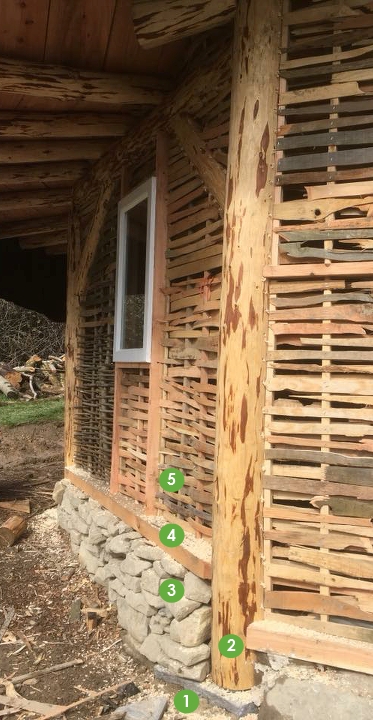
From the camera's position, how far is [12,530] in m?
5.59

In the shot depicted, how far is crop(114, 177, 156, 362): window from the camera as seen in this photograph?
13.2ft

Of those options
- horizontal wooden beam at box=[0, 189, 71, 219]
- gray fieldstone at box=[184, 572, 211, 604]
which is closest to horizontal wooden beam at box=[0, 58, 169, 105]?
horizontal wooden beam at box=[0, 189, 71, 219]

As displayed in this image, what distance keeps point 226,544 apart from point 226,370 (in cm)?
84

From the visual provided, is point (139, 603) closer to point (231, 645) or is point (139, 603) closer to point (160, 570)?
point (160, 570)

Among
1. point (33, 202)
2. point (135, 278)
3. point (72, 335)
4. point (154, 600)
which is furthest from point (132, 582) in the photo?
point (33, 202)

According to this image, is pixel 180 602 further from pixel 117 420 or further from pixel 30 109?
pixel 30 109

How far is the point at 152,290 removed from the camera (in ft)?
13.1

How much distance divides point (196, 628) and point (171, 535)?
561 millimetres

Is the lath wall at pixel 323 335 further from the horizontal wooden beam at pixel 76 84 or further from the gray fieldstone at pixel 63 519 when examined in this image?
the gray fieldstone at pixel 63 519

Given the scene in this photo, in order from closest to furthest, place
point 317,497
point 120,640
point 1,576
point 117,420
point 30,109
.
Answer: point 317,497 < point 120,640 < point 30,109 < point 117,420 < point 1,576

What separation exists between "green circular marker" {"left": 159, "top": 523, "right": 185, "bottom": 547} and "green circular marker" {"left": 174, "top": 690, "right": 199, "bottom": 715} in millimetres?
A: 743

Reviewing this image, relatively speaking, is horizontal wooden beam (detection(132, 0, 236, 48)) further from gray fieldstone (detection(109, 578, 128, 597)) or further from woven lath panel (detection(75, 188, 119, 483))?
gray fieldstone (detection(109, 578, 128, 597))

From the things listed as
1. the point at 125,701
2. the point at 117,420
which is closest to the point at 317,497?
the point at 125,701

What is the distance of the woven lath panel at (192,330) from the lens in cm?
341
